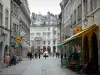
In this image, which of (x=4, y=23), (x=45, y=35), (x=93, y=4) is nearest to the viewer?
(x=93, y=4)

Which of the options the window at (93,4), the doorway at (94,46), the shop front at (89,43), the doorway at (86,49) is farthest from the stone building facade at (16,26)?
the doorway at (94,46)

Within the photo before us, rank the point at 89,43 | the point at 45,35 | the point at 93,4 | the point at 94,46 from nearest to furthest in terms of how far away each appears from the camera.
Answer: the point at 94,46
the point at 93,4
the point at 89,43
the point at 45,35

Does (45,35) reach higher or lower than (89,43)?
higher

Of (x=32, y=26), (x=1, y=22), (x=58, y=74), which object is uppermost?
(x=32, y=26)

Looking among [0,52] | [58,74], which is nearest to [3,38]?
[0,52]

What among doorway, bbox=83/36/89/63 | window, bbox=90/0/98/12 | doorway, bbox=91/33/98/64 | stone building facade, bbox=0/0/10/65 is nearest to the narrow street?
doorway, bbox=91/33/98/64

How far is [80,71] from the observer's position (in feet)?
76.0

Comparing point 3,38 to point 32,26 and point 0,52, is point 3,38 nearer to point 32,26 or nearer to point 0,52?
point 0,52

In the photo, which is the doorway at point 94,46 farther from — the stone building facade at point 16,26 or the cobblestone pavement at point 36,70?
the stone building facade at point 16,26

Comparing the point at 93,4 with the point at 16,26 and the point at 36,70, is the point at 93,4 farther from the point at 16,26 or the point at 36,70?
the point at 16,26

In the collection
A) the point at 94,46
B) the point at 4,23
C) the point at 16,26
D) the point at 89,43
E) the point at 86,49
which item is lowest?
the point at 86,49

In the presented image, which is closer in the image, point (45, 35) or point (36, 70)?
point (36, 70)

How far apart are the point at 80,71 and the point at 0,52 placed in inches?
650

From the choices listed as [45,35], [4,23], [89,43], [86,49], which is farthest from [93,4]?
[45,35]
